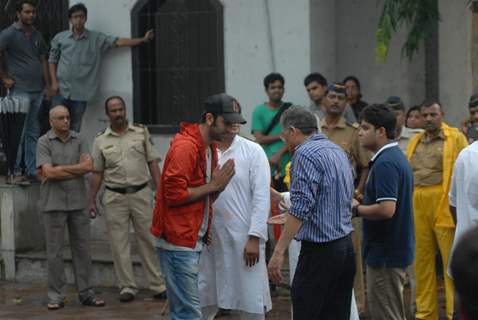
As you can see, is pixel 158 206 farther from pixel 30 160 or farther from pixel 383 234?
pixel 30 160

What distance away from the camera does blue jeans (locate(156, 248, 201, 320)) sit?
7.30 meters

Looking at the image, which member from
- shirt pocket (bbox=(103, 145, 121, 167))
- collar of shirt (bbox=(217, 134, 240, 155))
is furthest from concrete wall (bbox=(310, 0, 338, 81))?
collar of shirt (bbox=(217, 134, 240, 155))

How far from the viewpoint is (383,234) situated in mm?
7230

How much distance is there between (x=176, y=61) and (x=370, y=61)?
231 cm

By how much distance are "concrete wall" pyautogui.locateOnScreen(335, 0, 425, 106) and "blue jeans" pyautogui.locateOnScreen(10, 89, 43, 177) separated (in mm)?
3667

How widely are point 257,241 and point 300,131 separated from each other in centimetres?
129

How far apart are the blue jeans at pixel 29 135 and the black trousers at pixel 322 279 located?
6.77 meters

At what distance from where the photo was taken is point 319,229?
6.67m

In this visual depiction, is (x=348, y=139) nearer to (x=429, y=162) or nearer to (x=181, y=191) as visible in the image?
(x=429, y=162)

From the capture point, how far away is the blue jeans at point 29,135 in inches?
508

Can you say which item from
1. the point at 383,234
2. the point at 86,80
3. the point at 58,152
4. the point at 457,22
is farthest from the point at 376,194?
the point at 86,80

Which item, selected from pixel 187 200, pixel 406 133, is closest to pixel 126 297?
pixel 406 133

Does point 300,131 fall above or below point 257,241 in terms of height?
above

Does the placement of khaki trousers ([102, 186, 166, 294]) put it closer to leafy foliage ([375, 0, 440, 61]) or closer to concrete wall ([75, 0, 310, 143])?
concrete wall ([75, 0, 310, 143])
